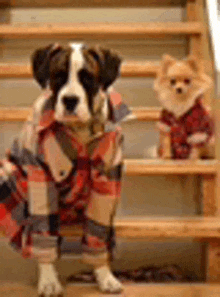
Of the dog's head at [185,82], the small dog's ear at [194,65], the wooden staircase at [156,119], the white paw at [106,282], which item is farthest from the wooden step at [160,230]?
the small dog's ear at [194,65]

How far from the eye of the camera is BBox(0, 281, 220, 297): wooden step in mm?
1686

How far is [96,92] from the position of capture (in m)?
1.67

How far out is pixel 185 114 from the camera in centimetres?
244

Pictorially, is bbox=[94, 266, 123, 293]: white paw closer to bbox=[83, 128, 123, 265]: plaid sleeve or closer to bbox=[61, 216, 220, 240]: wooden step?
bbox=[83, 128, 123, 265]: plaid sleeve

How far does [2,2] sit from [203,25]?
3.54ft

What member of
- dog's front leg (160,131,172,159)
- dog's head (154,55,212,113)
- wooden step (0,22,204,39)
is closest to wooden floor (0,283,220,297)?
dog's front leg (160,131,172,159)

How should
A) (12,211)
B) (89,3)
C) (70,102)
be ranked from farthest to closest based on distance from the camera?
1. (89,3)
2. (12,211)
3. (70,102)

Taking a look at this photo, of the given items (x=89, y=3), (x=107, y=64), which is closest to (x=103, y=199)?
(x=107, y=64)

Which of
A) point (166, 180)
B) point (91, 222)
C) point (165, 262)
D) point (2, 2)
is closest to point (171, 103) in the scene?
point (166, 180)

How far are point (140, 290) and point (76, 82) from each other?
672 mm

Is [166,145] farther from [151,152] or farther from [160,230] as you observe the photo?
[160,230]

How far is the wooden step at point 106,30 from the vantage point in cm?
265

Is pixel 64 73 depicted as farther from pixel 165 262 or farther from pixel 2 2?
pixel 2 2

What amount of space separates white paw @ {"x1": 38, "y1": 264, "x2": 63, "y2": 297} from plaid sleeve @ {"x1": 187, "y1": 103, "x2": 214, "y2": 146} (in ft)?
3.15
